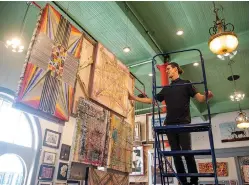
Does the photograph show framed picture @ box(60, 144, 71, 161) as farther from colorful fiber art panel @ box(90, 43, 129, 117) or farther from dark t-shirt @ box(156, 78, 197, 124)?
dark t-shirt @ box(156, 78, 197, 124)

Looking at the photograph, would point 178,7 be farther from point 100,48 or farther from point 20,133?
point 20,133

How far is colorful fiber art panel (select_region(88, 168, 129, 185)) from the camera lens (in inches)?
133

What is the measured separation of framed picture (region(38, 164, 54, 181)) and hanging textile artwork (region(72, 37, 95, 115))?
266 centimetres

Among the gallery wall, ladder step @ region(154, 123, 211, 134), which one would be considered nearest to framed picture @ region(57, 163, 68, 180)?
the gallery wall

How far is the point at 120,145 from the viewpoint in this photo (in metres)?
4.15

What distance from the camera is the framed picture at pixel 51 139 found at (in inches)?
216

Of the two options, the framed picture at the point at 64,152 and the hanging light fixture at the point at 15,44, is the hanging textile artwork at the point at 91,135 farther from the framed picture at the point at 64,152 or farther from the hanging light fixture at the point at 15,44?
the hanging light fixture at the point at 15,44

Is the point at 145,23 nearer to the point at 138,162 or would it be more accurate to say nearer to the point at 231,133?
the point at 138,162

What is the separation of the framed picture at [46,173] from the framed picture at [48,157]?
0.11m

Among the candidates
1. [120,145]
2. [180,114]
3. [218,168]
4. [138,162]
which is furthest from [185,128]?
[218,168]

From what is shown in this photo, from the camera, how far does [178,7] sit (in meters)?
5.24

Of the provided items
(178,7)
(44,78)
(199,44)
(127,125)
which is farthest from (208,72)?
(44,78)

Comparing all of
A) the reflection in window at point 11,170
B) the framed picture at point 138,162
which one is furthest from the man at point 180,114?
the framed picture at point 138,162

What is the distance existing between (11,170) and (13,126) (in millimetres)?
1069
